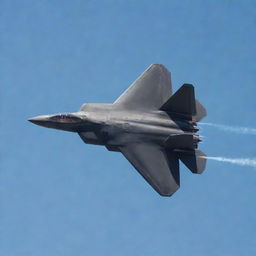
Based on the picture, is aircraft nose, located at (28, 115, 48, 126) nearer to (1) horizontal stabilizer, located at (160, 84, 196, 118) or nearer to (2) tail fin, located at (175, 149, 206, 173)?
(1) horizontal stabilizer, located at (160, 84, 196, 118)

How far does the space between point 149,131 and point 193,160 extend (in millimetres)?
4432

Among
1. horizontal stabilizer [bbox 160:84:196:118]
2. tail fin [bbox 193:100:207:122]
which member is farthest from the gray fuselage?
tail fin [bbox 193:100:207:122]

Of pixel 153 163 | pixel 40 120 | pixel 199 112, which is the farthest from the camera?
pixel 199 112

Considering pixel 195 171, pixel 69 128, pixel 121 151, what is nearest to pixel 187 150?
pixel 195 171

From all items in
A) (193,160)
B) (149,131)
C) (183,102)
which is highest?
(183,102)

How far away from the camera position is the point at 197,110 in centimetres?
6122

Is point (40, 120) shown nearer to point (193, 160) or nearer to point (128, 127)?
point (128, 127)

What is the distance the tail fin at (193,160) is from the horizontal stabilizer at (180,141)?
0.67 meters

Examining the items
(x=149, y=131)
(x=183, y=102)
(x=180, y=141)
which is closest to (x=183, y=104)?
(x=183, y=102)

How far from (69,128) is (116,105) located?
4.45 m

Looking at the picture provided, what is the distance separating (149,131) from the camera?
5891cm

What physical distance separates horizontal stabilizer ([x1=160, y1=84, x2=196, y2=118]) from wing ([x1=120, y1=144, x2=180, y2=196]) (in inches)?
140

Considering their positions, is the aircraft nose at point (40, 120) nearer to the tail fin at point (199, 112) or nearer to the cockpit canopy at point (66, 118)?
the cockpit canopy at point (66, 118)

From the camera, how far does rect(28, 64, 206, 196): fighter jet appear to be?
192ft
